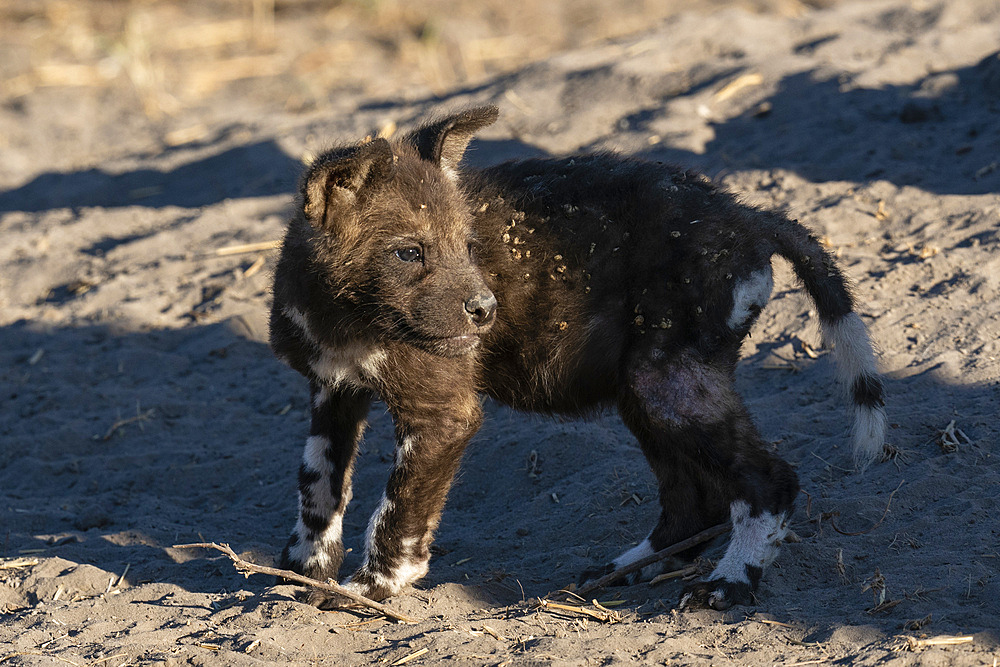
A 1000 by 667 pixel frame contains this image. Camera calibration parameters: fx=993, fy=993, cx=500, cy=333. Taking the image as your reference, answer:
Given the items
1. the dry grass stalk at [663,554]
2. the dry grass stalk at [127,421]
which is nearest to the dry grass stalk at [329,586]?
the dry grass stalk at [663,554]

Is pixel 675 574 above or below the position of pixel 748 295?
below

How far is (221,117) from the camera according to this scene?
12.8 meters

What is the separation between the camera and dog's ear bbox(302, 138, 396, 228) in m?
4.36

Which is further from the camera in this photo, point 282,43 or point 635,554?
point 282,43

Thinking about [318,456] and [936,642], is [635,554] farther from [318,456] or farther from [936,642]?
[318,456]

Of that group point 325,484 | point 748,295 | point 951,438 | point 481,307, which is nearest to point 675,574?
point 748,295

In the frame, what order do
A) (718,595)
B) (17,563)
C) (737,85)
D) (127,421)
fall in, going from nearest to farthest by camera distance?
(718,595) → (17,563) → (127,421) → (737,85)

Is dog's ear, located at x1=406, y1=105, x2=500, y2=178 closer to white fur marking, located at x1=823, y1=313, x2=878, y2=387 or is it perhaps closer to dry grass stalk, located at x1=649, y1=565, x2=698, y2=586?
white fur marking, located at x1=823, y1=313, x2=878, y2=387

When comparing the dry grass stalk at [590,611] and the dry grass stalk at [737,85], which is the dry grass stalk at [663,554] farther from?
the dry grass stalk at [737,85]

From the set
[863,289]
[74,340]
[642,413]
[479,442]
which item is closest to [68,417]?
[74,340]

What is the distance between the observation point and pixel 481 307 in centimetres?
453

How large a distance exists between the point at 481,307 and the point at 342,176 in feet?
2.84

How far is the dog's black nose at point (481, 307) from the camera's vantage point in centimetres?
453

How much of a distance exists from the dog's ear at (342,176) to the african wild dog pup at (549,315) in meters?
0.01
